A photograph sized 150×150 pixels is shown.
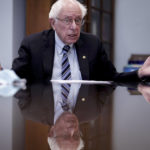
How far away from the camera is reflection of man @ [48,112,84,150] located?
0.25 m

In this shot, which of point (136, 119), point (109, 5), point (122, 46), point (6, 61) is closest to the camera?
point (136, 119)

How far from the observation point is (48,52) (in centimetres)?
169

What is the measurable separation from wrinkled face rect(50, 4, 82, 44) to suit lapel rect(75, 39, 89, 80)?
0.08 m

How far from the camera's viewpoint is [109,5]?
4059mm

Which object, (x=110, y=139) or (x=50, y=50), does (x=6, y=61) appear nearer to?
(x=50, y=50)

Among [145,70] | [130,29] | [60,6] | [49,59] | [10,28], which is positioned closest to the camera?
[145,70]

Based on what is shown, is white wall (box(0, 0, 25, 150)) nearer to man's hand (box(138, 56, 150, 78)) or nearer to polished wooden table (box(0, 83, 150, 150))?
man's hand (box(138, 56, 150, 78))

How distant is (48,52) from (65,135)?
1.42 m

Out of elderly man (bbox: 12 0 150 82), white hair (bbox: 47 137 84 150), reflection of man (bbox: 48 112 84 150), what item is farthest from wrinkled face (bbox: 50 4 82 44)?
white hair (bbox: 47 137 84 150)

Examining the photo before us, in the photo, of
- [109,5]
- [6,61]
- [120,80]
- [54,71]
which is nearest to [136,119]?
[120,80]

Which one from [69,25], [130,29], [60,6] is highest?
[60,6]

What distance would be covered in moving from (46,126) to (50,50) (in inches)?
54.3

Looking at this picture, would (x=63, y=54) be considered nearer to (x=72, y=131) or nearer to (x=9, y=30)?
(x=72, y=131)

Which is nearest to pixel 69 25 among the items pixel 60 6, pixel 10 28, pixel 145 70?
pixel 60 6
